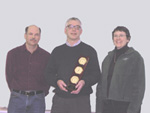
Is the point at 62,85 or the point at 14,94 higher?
the point at 62,85

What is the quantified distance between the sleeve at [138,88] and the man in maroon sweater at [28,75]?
1.84m

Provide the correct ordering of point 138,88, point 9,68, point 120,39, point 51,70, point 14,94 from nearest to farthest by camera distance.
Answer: point 138,88, point 120,39, point 51,70, point 14,94, point 9,68

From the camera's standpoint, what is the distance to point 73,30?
4289 mm

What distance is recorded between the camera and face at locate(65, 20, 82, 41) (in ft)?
14.1

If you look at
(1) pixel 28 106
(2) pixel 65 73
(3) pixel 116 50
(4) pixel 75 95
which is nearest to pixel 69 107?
(4) pixel 75 95

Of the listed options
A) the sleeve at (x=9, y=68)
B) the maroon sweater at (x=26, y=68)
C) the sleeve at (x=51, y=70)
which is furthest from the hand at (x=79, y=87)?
the sleeve at (x=9, y=68)

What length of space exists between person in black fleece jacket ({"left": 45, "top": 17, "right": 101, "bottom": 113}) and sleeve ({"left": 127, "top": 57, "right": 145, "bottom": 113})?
761mm

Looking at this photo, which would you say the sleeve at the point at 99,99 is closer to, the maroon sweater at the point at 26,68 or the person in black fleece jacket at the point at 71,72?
the person in black fleece jacket at the point at 71,72

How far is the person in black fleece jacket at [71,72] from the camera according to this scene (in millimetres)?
4152

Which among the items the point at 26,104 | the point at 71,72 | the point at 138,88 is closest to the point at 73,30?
the point at 71,72

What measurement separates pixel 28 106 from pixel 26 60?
92cm

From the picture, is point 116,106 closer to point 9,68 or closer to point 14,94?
point 14,94

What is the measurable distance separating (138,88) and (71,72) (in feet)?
3.97

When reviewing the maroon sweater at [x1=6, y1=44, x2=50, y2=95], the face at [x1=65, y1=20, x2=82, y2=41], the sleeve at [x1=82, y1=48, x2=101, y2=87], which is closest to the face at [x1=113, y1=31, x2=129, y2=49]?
the sleeve at [x1=82, y1=48, x2=101, y2=87]
